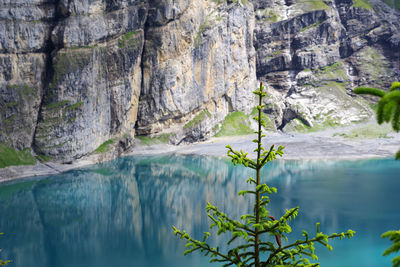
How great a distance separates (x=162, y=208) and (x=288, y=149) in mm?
50306

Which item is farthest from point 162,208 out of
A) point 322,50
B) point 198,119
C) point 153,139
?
point 322,50

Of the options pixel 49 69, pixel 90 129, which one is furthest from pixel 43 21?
pixel 90 129

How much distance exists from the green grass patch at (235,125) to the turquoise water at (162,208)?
39307 mm

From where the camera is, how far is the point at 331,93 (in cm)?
12900

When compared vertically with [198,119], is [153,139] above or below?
below

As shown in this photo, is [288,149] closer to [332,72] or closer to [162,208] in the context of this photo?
[162,208]

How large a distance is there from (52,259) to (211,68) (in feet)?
289

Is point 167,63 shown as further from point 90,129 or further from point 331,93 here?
point 331,93

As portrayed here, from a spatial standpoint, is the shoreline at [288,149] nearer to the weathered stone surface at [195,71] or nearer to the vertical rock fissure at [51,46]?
the weathered stone surface at [195,71]

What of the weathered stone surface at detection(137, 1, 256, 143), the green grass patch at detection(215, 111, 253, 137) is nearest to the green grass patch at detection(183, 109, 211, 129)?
the weathered stone surface at detection(137, 1, 256, 143)

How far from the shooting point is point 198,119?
109812 millimetres

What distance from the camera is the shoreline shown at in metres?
72.1

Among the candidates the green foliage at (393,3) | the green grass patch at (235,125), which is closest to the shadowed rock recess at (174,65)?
the green grass patch at (235,125)

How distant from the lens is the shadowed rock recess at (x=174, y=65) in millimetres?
77938
